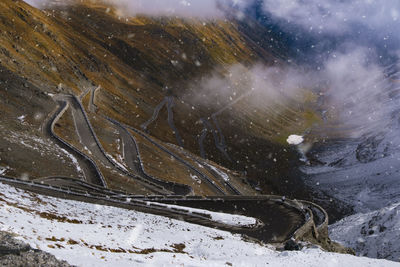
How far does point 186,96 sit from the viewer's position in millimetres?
198000

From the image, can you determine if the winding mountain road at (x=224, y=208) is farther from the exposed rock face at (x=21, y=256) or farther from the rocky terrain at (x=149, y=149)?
the exposed rock face at (x=21, y=256)

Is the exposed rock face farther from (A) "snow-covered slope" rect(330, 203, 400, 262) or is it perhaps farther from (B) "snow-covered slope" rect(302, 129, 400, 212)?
(B) "snow-covered slope" rect(302, 129, 400, 212)

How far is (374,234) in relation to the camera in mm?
68500

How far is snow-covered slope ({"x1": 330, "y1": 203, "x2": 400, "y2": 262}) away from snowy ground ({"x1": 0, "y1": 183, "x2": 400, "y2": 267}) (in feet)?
134

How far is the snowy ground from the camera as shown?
1574cm

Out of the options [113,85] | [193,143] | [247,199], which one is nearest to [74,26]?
[113,85]

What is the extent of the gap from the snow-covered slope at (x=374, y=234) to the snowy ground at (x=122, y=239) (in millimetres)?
40806

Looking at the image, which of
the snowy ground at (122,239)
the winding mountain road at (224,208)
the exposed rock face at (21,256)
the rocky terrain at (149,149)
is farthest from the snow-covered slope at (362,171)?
the exposed rock face at (21,256)

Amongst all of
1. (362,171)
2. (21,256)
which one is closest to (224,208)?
(21,256)

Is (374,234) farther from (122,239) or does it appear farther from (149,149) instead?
(122,239)

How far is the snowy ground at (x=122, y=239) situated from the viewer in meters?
15.7

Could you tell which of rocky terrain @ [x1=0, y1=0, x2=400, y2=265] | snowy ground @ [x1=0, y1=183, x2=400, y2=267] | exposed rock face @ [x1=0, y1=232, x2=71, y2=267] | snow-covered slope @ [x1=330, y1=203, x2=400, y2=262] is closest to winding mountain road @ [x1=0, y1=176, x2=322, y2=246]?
rocky terrain @ [x1=0, y1=0, x2=400, y2=265]

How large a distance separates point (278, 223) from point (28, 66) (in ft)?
252

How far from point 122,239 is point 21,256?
921 centimetres
